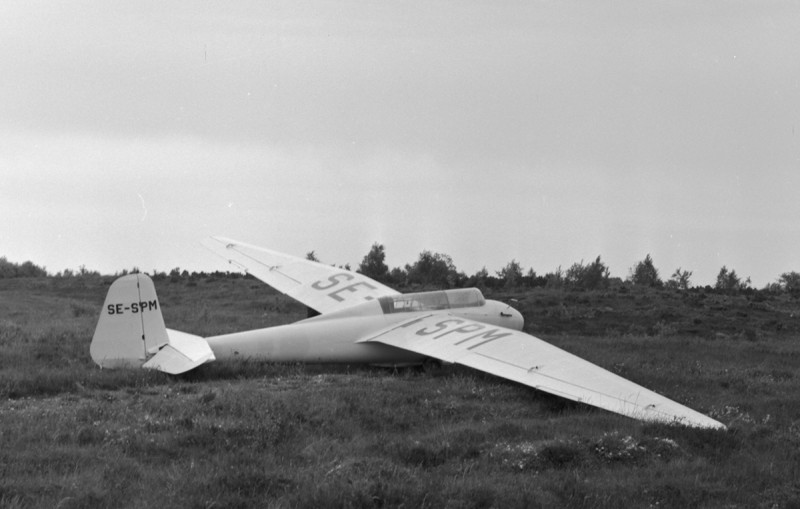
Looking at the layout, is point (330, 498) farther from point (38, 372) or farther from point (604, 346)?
point (604, 346)

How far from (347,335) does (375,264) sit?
26.6 m

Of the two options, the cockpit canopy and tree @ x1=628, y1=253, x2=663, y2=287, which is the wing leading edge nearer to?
the cockpit canopy

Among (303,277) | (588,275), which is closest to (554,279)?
(588,275)

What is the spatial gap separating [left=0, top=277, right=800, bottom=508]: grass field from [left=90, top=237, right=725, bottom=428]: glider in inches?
14.3

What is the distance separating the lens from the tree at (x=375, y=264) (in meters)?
42.3

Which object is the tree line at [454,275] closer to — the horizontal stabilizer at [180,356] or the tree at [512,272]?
the tree at [512,272]

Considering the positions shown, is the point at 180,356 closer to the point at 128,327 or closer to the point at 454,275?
the point at 128,327

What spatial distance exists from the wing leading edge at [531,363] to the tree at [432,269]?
22.4m

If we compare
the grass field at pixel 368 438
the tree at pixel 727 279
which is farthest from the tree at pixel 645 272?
the grass field at pixel 368 438

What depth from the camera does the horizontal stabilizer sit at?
1394 centimetres

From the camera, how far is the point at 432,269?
42594mm

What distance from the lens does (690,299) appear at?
99.1ft

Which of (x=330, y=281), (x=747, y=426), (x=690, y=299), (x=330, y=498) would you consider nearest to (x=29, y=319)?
(x=330, y=281)

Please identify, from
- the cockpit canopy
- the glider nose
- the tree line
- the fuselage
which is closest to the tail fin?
the fuselage
